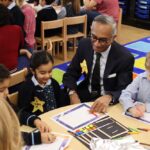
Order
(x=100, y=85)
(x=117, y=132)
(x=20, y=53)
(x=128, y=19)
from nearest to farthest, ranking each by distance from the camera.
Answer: (x=117, y=132) < (x=100, y=85) < (x=20, y=53) < (x=128, y=19)

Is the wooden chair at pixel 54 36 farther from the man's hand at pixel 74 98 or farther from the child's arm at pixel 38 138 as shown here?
the child's arm at pixel 38 138

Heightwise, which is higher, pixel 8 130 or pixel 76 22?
pixel 8 130

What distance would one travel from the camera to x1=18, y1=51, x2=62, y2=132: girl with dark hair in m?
2.21

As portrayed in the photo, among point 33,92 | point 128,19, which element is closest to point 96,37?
point 33,92

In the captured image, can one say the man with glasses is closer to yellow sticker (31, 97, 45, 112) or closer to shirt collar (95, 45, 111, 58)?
shirt collar (95, 45, 111, 58)

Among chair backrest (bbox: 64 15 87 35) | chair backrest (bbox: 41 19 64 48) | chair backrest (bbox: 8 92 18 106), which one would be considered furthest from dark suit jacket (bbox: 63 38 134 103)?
chair backrest (bbox: 64 15 87 35)

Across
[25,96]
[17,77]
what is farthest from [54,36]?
[25,96]

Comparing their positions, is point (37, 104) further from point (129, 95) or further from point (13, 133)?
point (13, 133)

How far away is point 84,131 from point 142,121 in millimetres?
364

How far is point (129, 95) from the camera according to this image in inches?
85.7

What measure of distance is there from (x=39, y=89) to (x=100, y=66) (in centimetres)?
51

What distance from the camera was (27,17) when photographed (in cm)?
410

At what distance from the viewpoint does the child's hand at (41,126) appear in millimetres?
1788

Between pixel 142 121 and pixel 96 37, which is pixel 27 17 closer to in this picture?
pixel 96 37
